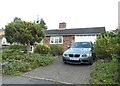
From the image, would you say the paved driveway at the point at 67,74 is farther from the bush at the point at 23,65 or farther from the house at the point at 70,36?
the house at the point at 70,36

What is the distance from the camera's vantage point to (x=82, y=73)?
12156mm

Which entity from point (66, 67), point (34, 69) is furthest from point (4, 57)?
point (66, 67)

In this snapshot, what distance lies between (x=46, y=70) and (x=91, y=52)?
3.51 meters

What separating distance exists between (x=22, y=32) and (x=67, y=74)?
667 centimetres

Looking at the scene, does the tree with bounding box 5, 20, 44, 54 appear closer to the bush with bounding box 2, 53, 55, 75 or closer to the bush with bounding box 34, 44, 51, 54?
the bush with bounding box 34, 44, 51, 54

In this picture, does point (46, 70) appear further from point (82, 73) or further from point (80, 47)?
point (80, 47)

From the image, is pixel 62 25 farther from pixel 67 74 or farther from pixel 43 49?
pixel 67 74

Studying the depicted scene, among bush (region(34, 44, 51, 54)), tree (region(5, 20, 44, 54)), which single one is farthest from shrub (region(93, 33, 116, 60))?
bush (region(34, 44, 51, 54))

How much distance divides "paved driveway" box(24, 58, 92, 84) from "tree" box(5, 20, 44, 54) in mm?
4268

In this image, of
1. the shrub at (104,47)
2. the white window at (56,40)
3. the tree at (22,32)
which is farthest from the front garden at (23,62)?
the white window at (56,40)

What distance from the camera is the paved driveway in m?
10.6

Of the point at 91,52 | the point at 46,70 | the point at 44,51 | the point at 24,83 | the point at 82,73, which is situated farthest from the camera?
the point at 44,51

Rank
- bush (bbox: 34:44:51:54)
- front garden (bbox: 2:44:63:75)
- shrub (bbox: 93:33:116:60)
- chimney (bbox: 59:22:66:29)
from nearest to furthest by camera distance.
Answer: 1. front garden (bbox: 2:44:63:75)
2. shrub (bbox: 93:33:116:60)
3. bush (bbox: 34:44:51:54)
4. chimney (bbox: 59:22:66:29)

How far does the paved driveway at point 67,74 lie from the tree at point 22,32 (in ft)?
14.0
